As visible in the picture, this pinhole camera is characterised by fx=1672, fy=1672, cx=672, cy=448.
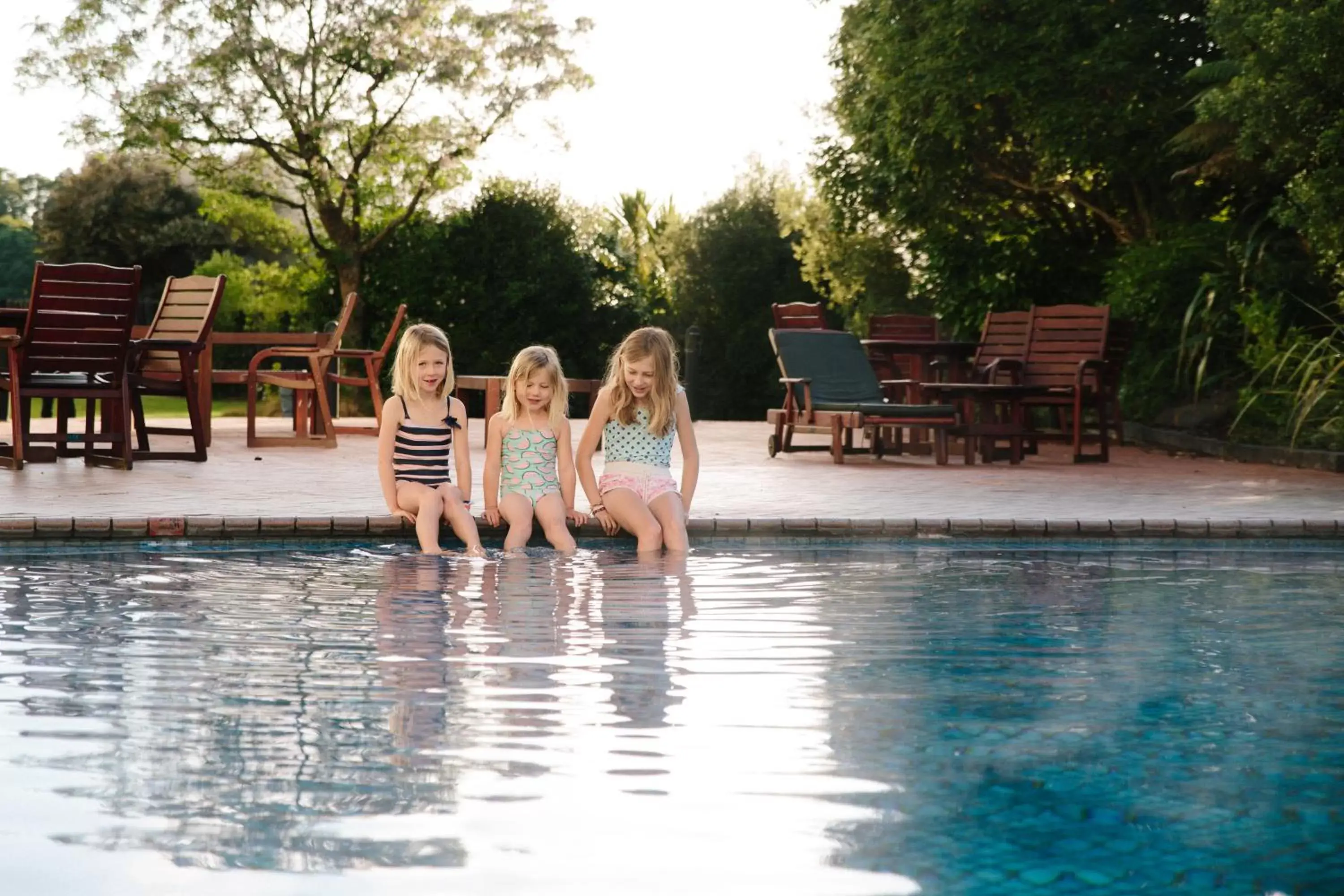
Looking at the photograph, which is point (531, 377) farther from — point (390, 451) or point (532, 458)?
point (390, 451)

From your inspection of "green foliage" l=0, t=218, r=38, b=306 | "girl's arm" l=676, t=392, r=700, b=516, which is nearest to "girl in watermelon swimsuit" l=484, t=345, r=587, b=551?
"girl's arm" l=676, t=392, r=700, b=516

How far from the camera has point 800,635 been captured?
4.89 metres

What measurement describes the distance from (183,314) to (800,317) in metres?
5.19

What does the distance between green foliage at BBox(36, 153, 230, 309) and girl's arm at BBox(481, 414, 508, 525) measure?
25.7 m

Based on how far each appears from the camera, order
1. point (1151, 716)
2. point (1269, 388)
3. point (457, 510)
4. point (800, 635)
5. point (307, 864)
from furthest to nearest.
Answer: point (1269, 388) < point (457, 510) < point (800, 635) < point (1151, 716) < point (307, 864)

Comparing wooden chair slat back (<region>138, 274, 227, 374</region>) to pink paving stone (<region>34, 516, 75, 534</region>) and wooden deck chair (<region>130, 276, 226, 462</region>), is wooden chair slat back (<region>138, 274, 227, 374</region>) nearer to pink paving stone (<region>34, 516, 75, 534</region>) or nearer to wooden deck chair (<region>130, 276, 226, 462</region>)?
wooden deck chair (<region>130, 276, 226, 462</region>)

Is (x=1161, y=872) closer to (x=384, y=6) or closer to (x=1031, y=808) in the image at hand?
(x=1031, y=808)

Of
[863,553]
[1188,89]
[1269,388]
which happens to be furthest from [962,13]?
[863,553]

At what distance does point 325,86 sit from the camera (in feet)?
81.8

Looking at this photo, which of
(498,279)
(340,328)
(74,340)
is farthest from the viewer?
(498,279)

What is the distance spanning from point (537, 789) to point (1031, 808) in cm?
91

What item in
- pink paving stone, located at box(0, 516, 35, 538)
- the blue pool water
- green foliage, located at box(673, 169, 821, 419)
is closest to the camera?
the blue pool water

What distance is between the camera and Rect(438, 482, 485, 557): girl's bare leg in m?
6.73

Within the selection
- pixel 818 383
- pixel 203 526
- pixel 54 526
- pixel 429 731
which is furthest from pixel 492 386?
pixel 429 731
